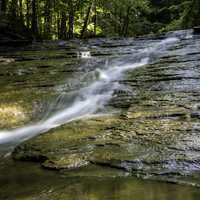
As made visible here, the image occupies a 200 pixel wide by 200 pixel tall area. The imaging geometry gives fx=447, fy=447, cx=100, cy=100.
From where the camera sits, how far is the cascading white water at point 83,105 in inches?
349

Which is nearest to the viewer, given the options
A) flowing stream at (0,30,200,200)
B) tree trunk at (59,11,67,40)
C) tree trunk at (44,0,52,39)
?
flowing stream at (0,30,200,200)

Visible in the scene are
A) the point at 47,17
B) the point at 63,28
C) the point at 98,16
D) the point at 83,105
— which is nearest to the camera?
the point at 83,105

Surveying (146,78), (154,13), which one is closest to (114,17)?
(154,13)

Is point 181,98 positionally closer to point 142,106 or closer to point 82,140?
point 142,106

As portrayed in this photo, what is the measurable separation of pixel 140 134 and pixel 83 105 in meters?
3.25

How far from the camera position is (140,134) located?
727cm

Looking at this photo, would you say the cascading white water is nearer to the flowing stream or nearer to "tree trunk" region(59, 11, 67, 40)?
the flowing stream

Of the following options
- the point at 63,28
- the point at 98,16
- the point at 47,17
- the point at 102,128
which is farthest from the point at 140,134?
the point at 98,16

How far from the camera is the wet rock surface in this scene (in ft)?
19.8

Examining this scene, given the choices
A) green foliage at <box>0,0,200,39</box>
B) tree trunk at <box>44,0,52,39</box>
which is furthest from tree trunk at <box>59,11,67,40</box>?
tree trunk at <box>44,0,52,39</box>

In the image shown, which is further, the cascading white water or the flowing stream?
the cascading white water

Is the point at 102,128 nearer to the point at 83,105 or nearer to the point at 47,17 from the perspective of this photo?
the point at 83,105

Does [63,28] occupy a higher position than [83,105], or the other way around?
[63,28]

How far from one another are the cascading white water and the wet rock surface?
335 mm
